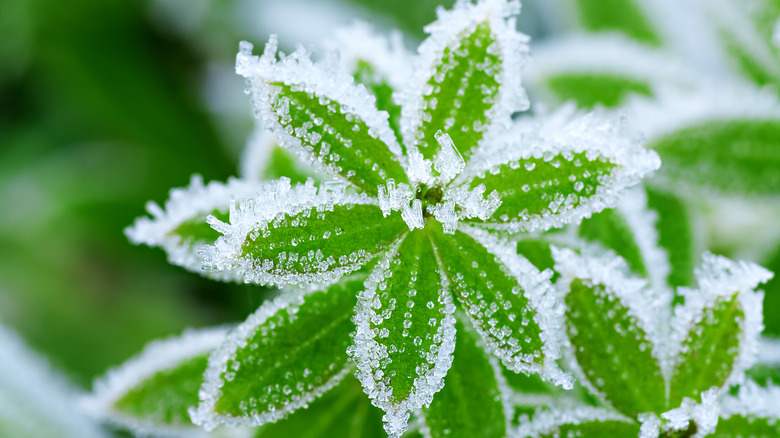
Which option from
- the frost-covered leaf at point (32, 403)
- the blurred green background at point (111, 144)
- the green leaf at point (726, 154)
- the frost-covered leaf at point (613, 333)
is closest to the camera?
the frost-covered leaf at point (613, 333)

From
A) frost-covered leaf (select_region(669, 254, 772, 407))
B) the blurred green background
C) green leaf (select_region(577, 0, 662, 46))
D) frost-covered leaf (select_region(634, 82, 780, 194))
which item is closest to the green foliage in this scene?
frost-covered leaf (select_region(669, 254, 772, 407))

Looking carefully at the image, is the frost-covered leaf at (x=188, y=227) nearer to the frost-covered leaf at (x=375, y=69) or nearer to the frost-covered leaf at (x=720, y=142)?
the frost-covered leaf at (x=375, y=69)

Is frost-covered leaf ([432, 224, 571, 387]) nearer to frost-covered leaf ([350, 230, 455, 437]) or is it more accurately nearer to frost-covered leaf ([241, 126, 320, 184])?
frost-covered leaf ([350, 230, 455, 437])

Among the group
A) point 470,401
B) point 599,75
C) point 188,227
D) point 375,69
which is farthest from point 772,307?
point 188,227

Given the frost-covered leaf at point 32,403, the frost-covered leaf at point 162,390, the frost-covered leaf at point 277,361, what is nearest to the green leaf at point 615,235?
the frost-covered leaf at point 277,361

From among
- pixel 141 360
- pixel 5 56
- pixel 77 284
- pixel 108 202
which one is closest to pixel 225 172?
Result: pixel 108 202

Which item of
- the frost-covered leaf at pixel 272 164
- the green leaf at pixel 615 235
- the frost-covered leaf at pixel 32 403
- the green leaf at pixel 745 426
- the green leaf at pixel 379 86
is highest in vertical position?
the frost-covered leaf at pixel 32 403
